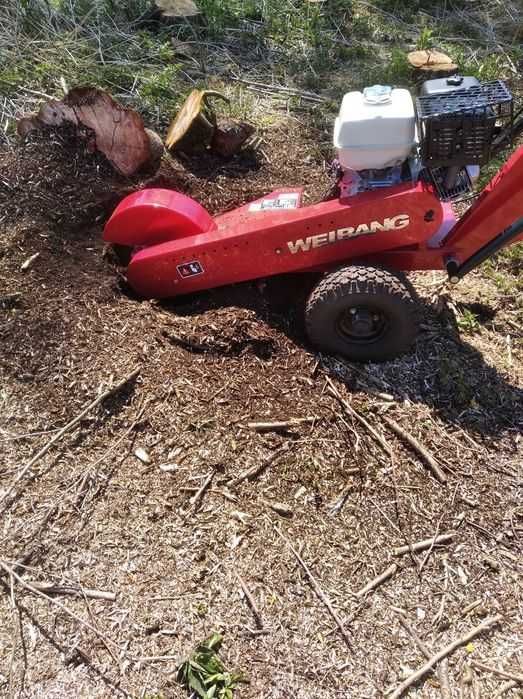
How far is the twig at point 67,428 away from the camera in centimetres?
255

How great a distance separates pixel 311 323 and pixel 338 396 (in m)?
0.38

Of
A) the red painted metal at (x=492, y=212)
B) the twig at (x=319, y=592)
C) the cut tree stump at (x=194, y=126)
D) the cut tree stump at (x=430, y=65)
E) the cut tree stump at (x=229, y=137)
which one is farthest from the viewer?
the cut tree stump at (x=430, y=65)

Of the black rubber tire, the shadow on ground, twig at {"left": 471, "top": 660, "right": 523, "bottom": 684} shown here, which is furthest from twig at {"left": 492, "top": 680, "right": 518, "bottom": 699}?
the black rubber tire

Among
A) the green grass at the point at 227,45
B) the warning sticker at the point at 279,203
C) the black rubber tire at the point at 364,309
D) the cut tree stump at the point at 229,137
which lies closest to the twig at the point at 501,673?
the black rubber tire at the point at 364,309

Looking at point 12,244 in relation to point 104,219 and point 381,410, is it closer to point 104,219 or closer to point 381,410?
point 104,219

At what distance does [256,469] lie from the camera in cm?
263

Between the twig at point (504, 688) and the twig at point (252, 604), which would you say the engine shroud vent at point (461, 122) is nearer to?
the twig at point (252, 604)

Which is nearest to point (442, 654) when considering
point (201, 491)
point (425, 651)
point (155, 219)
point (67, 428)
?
point (425, 651)

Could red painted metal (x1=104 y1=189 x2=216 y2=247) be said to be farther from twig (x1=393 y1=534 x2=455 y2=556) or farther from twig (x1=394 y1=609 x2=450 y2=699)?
twig (x1=394 y1=609 x2=450 y2=699)

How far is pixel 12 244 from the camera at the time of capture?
3.37 m

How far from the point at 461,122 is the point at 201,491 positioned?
1.83 meters

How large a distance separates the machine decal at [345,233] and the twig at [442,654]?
167 cm

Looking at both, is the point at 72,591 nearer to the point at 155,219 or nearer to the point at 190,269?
the point at 190,269

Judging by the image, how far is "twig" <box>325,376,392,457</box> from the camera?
8.98 ft
